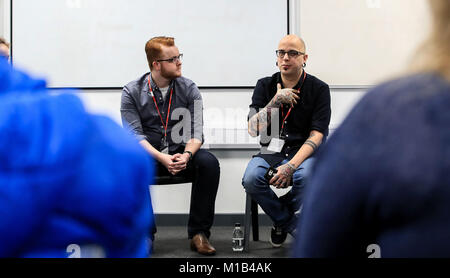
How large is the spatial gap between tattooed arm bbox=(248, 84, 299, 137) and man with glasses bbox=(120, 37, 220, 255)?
1.03ft

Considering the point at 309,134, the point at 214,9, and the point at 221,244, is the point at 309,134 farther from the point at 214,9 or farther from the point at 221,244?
the point at 214,9

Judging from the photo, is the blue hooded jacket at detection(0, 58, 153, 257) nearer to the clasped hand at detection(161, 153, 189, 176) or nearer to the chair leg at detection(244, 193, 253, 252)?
the clasped hand at detection(161, 153, 189, 176)

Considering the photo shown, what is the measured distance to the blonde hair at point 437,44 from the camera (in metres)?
0.49

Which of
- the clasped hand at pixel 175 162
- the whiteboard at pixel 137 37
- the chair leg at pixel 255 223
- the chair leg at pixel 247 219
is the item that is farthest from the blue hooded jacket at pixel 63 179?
the whiteboard at pixel 137 37

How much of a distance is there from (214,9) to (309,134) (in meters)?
1.25

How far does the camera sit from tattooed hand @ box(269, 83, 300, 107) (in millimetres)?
2662

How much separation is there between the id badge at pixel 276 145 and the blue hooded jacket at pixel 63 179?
227cm

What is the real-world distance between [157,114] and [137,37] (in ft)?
2.81

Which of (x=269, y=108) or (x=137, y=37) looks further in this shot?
(x=137, y=37)

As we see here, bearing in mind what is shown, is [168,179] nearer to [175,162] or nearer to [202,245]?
[175,162]

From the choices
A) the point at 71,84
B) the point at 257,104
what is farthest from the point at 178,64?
the point at 71,84

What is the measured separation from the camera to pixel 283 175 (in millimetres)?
2562

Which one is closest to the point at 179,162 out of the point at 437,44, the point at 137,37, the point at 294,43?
the point at 294,43

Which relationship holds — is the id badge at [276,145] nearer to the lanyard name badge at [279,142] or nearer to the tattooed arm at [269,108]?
the lanyard name badge at [279,142]
